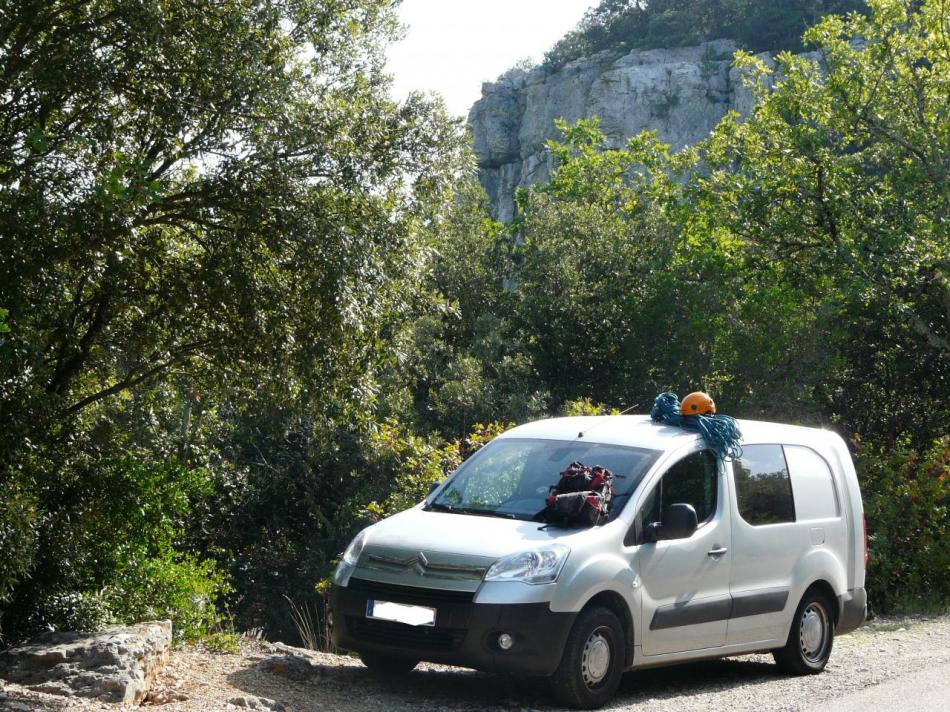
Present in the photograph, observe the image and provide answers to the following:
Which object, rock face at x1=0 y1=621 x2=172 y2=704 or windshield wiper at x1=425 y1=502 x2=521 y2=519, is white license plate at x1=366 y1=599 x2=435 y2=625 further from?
rock face at x1=0 y1=621 x2=172 y2=704

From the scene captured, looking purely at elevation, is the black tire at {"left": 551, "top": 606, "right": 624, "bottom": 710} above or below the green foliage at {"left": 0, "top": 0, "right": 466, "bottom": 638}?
below

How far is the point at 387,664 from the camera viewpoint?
25.6 feet

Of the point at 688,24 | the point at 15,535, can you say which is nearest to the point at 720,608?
the point at 15,535

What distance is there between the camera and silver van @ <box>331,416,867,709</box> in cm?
687

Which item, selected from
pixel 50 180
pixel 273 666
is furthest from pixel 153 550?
pixel 50 180

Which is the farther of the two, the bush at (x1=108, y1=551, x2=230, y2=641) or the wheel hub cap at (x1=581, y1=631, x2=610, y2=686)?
the bush at (x1=108, y1=551, x2=230, y2=641)

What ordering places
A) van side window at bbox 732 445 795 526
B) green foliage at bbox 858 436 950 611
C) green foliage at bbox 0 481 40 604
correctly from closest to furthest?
1. green foliage at bbox 0 481 40 604
2. van side window at bbox 732 445 795 526
3. green foliage at bbox 858 436 950 611

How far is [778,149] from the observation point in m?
23.4

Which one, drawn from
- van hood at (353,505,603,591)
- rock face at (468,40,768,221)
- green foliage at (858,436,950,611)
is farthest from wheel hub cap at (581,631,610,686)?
rock face at (468,40,768,221)

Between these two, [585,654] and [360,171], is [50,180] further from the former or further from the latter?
Result: [585,654]

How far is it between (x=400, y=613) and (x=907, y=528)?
400 inches

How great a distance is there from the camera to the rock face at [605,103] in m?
67.9

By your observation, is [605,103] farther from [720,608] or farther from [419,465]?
[720,608]

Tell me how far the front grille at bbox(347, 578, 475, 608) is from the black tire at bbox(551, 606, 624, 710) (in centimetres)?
72
